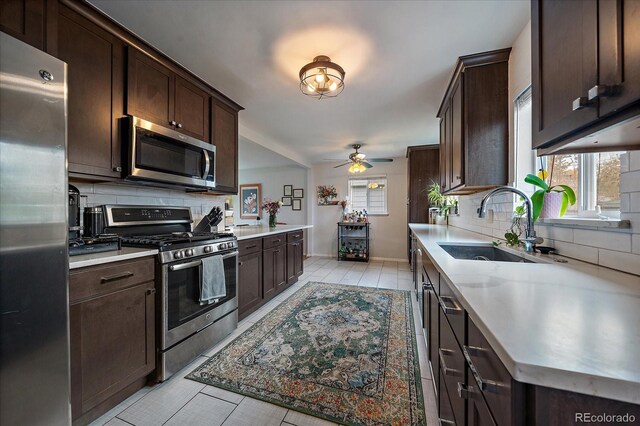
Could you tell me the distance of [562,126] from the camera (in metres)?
0.80

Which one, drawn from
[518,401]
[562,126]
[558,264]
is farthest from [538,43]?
[518,401]

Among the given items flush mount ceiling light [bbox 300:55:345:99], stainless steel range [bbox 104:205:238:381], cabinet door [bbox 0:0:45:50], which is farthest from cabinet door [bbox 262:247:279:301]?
cabinet door [bbox 0:0:45:50]

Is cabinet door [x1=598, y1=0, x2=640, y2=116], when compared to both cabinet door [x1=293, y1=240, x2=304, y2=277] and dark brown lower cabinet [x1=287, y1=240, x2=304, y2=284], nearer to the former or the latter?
dark brown lower cabinet [x1=287, y1=240, x2=304, y2=284]

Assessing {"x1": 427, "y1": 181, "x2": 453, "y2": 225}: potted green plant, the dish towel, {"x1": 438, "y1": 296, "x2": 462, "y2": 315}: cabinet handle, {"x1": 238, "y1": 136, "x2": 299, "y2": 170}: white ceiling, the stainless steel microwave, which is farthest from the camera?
{"x1": 238, "y1": 136, "x2": 299, "y2": 170}: white ceiling

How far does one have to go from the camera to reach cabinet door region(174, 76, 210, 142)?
219 centimetres

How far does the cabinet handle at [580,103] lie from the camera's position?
683mm

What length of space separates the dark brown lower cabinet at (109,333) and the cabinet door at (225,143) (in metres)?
1.31

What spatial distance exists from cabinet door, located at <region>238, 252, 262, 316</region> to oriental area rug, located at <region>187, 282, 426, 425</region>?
224 mm

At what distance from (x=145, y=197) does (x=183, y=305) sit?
3.57 feet

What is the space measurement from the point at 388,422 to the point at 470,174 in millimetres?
1867

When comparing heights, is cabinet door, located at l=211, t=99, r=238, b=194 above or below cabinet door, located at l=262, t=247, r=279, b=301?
above

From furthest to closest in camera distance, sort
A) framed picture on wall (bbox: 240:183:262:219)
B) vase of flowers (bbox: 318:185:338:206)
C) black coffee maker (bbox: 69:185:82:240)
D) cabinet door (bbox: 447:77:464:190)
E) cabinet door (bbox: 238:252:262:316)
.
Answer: framed picture on wall (bbox: 240:183:262:219) → vase of flowers (bbox: 318:185:338:206) → cabinet door (bbox: 238:252:262:316) → cabinet door (bbox: 447:77:464:190) → black coffee maker (bbox: 69:185:82:240)

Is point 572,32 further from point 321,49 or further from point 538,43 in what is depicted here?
point 321,49

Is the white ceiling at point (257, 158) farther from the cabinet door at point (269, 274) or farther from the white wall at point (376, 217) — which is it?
the cabinet door at point (269, 274)
